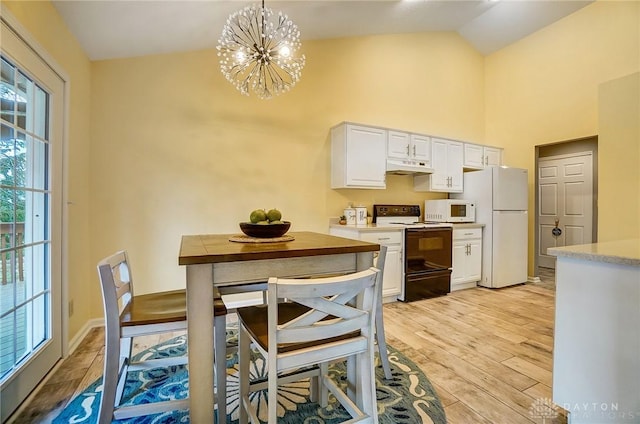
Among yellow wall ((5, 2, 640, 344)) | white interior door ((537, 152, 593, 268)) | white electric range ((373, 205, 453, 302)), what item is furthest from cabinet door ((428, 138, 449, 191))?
white interior door ((537, 152, 593, 268))

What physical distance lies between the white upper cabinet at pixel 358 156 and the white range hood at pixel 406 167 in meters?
0.12

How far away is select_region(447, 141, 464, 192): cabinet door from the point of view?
413 centimetres

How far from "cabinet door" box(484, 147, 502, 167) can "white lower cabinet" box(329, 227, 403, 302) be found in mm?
2215

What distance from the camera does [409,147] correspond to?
379 centimetres

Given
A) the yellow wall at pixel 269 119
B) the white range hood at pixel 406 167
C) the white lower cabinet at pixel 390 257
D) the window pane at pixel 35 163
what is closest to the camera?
the window pane at pixel 35 163

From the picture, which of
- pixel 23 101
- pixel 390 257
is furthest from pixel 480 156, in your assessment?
pixel 23 101

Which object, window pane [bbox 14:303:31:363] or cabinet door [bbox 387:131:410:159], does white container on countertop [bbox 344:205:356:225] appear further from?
window pane [bbox 14:303:31:363]

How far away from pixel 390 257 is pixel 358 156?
1.25 meters

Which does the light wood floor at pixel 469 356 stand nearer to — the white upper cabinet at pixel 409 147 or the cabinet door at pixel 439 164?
the cabinet door at pixel 439 164

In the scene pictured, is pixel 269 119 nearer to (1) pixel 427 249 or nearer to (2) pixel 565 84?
(1) pixel 427 249

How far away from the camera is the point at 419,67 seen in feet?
14.0

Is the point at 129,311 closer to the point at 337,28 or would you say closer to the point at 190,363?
the point at 190,363

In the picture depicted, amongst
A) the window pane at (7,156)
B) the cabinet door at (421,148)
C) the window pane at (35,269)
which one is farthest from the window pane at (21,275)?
the cabinet door at (421,148)

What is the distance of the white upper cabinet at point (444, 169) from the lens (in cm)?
402
